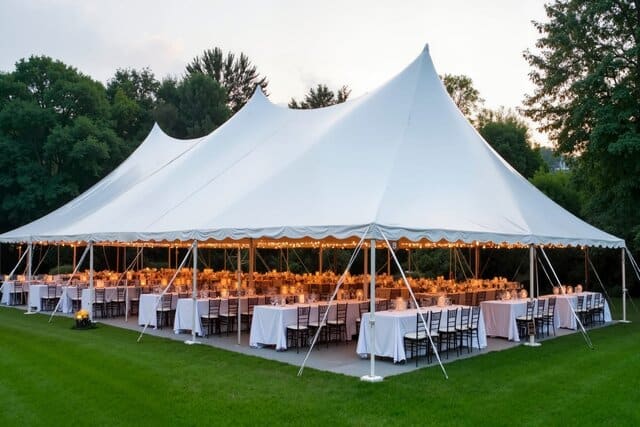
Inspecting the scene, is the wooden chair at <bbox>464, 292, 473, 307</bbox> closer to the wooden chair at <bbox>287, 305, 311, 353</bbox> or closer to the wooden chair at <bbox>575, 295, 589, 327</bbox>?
the wooden chair at <bbox>575, 295, 589, 327</bbox>

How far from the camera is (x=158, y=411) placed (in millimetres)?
7867

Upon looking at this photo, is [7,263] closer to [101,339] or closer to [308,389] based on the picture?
[101,339]

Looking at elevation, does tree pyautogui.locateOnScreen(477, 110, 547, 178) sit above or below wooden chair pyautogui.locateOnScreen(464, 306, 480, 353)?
above

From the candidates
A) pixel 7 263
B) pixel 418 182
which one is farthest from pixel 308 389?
pixel 7 263

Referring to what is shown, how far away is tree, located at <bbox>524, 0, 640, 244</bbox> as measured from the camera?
1930 cm

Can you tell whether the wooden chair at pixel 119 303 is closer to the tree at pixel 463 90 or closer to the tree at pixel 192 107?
the tree at pixel 192 107

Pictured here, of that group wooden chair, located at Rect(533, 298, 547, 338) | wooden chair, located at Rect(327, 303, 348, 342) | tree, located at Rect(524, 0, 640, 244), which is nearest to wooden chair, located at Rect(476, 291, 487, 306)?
wooden chair, located at Rect(533, 298, 547, 338)

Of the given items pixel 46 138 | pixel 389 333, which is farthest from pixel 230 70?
pixel 389 333

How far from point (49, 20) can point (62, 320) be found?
8688mm

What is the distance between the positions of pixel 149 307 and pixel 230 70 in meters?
41.3

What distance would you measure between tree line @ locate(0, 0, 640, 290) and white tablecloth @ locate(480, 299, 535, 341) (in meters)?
6.97

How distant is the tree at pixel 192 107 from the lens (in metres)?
43.6

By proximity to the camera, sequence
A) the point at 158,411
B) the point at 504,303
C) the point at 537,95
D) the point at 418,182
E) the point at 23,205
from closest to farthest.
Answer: the point at 158,411 → the point at 418,182 → the point at 504,303 → the point at 537,95 → the point at 23,205

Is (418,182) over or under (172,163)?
under
